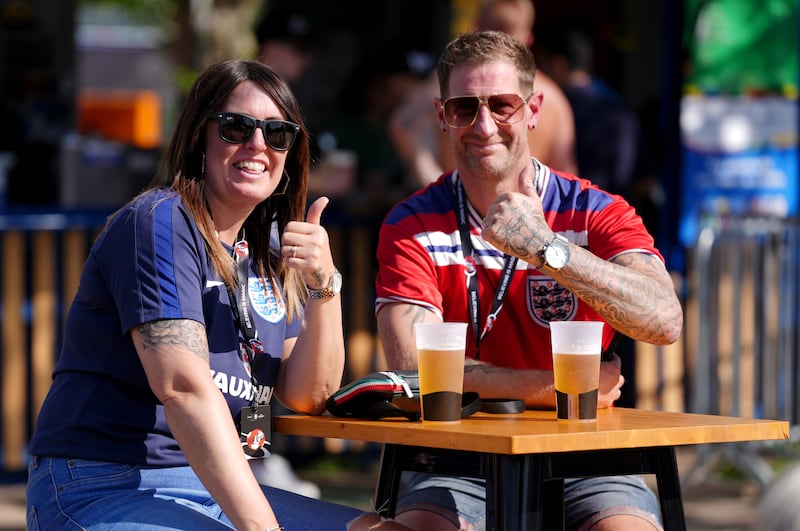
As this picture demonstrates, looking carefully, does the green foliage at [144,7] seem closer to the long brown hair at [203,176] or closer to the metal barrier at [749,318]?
the metal barrier at [749,318]

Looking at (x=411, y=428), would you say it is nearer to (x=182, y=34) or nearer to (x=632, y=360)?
(x=632, y=360)

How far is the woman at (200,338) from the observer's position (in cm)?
304

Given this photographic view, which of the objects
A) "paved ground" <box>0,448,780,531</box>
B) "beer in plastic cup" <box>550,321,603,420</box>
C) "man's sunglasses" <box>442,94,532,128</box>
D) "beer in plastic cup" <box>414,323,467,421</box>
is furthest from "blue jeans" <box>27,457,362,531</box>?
"paved ground" <box>0,448,780,531</box>

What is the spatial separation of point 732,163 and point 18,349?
430cm

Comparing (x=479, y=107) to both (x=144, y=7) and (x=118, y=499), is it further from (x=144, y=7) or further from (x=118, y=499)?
(x=144, y=7)

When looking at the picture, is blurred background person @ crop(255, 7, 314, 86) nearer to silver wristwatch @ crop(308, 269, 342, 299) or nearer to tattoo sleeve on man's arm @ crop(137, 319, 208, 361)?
silver wristwatch @ crop(308, 269, 342, 299)

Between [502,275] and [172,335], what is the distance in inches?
41.3

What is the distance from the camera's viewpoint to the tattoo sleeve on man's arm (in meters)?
3.06

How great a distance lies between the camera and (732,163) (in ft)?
26.1

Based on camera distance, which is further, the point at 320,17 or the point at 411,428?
the point at 320,17

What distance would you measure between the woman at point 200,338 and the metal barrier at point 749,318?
383 centimetres

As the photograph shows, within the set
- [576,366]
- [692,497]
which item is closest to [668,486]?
[576,366]

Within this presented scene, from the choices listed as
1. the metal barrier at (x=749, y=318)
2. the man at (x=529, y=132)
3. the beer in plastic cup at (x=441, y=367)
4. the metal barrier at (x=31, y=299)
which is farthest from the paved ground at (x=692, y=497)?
the beer in plastic cup at (x=441, y=367)

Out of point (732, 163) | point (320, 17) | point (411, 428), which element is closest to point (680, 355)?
point (732, 163)
